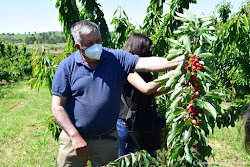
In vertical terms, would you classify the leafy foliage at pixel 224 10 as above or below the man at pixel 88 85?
above

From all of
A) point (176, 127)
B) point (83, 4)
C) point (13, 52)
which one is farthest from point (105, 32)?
point (13, 52)

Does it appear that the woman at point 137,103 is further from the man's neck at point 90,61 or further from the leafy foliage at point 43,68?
the leafy foliage at point 43,68

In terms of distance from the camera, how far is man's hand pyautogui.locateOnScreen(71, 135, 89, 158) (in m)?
1.86

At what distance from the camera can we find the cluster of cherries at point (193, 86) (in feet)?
3.85

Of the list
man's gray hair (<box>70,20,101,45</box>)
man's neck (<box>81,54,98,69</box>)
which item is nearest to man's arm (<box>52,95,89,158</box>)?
man's neck (<box>81,54,98,69</box>)

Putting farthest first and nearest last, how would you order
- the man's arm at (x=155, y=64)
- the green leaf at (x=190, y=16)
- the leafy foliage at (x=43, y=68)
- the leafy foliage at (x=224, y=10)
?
1. the leafy foliage at (x=224, y=10)
2. the leafy foliage at (x=43, y=68)
3. the man's arm at (x=155, y=64)
4. the green leaf at (x=190, y=16)

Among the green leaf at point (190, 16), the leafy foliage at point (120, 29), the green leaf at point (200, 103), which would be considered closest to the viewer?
the green leaf at point (200, 103)

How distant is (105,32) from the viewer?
3650mm

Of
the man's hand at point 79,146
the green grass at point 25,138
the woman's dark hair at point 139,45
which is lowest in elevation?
the green grass at point 25,138

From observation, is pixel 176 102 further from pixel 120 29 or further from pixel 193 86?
Answer: pixel 120 29

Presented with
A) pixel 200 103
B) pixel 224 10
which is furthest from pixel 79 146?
pixel 224 10

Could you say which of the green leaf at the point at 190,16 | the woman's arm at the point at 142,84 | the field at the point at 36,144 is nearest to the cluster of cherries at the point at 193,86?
the green leaf at the point at 190,16

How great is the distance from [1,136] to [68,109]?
166 inches

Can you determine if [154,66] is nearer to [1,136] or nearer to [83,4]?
[83,4]
